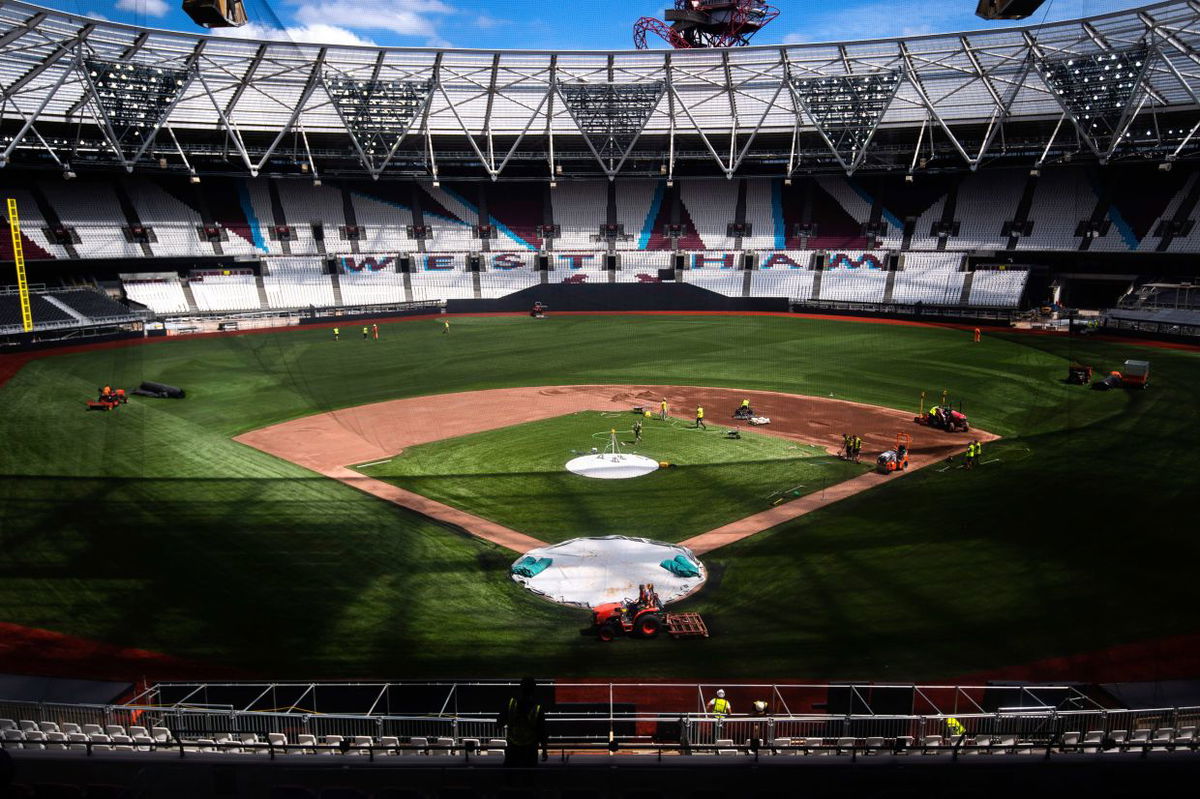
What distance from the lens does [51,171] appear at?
204 feet

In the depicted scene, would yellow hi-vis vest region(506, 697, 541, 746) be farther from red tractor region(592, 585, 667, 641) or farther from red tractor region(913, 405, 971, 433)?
red tractor region(913, 405, 971, 433)

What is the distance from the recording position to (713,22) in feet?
238

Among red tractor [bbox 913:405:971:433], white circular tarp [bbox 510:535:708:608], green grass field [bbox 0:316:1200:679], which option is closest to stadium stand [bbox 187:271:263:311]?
green grass field [bbox 0:316:1200:679]

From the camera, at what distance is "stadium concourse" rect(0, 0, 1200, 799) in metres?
10.8

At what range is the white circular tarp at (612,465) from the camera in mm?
24922

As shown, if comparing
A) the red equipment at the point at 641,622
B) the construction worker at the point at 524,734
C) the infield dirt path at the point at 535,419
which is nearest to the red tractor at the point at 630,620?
the red equipment at the point at 641,622

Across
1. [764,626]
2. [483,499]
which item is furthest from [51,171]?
[764,626]

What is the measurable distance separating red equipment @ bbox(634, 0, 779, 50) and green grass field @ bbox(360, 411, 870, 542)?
55.1 m

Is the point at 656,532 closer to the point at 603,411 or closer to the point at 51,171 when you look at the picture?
the point at 603,411

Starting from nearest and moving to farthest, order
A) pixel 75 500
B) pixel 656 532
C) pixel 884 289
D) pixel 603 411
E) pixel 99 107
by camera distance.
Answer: pixel 656 532, pixel 75 500, pixel 603 411, pixel 99 107, pixel 884 289

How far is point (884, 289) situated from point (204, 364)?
54.5m

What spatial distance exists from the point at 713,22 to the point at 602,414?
182 feet

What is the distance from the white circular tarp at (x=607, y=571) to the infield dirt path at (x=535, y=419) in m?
1.04

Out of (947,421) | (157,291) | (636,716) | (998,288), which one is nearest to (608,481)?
(636,716)
